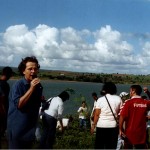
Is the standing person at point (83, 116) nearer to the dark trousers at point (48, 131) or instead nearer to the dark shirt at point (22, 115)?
the dark trousers at point (48, 131)

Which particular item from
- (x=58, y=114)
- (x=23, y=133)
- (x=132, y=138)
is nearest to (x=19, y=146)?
(x=23, y=133)

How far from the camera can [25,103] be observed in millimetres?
4977

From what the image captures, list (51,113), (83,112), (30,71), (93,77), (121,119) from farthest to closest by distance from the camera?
(93,77) < (83,112) < (51,113) < (121,119) < (30,71)

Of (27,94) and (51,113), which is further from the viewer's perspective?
(51,113)

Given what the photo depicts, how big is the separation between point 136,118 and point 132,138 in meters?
0.35

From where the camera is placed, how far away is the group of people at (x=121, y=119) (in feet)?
26.1

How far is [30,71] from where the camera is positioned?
5203mm

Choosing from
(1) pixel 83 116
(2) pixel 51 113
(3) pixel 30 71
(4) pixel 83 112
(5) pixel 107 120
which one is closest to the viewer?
(3) pixel 30 71

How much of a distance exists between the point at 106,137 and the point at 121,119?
0.79 m

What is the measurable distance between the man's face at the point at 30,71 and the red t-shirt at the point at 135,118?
3.08 meters

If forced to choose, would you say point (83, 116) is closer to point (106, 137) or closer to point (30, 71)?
point (106, 137)

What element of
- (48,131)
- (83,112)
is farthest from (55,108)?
(83,112)

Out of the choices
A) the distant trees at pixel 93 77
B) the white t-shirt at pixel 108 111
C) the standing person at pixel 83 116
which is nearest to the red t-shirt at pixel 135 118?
the white t-shirt at pixel 108 111

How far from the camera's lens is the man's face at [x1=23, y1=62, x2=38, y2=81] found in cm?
518
